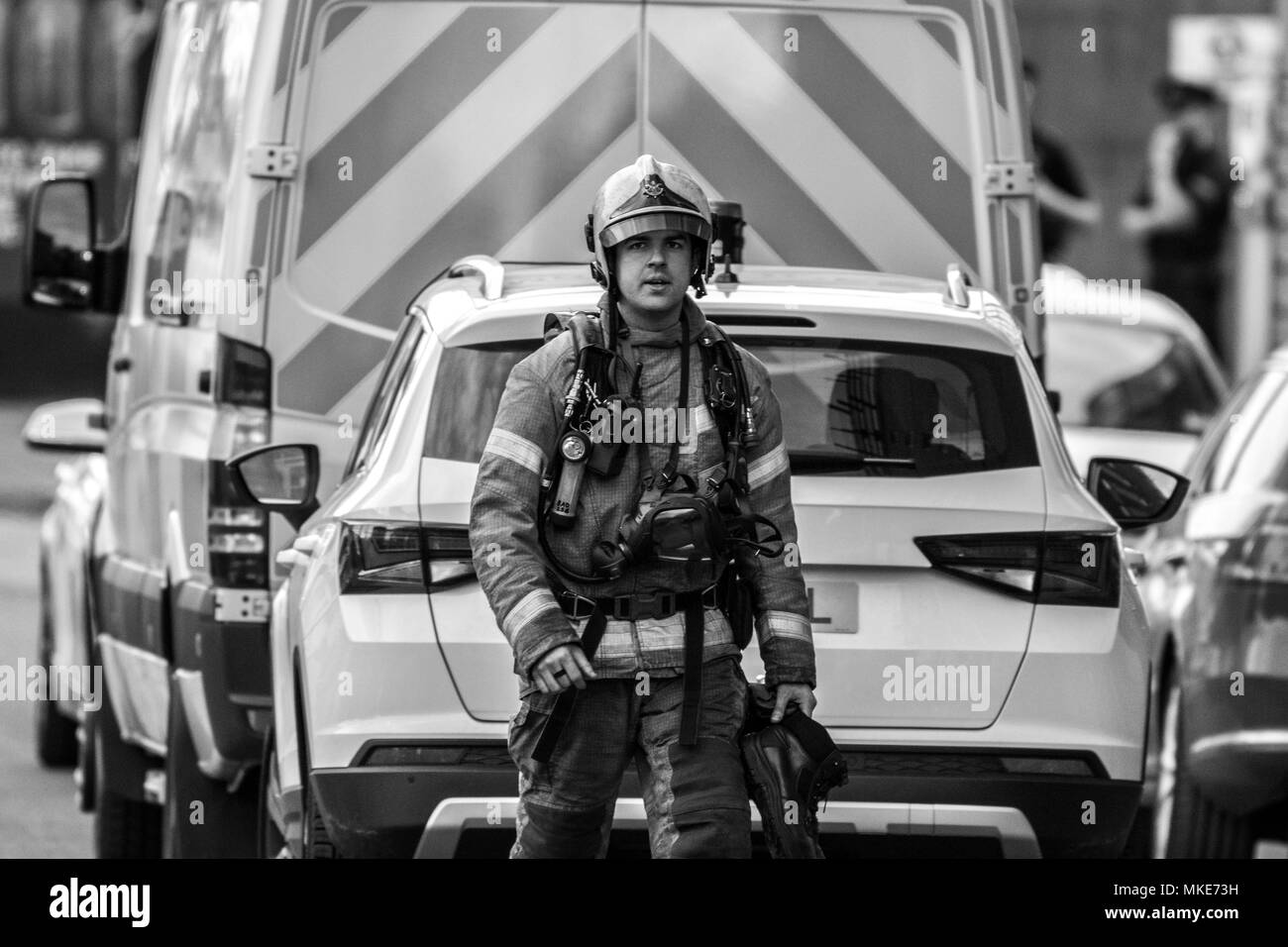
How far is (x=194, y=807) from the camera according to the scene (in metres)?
7.88

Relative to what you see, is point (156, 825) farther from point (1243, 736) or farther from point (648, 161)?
point (648, 161)

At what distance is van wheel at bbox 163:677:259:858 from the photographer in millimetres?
7855

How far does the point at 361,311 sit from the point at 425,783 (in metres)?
2.23

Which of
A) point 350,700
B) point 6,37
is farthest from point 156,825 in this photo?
point 6,37

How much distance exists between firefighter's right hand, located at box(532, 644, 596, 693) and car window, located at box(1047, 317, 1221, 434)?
733 cm

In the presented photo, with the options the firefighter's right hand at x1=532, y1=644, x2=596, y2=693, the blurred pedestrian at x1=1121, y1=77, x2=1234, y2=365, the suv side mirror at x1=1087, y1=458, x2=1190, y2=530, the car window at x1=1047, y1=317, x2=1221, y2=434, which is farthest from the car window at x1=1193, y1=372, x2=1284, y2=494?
the blurred pedestrian at x1=1121, y1=77, x2=1234, y2=365

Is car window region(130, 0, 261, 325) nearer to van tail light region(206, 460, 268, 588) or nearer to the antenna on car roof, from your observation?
van tail light region(206, 460, 268, 588)

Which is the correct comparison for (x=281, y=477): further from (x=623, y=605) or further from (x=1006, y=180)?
(x=1006, y=180)

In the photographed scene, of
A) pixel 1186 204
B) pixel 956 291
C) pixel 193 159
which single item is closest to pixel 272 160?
pixel 193 159

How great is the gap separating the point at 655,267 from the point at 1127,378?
7.53 metres

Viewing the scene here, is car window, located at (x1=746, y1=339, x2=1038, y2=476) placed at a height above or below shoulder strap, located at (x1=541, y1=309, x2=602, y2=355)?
below

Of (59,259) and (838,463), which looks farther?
(59,259)

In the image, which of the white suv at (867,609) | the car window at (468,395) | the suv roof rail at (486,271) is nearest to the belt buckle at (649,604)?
the white suv at (867,609)

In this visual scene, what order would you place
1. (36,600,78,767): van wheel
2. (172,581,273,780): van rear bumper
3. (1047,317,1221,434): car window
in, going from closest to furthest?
(172,581,273,780): van rear bumper
(36,600,78,767): van wheel
(1047,317,1221,434): car window
